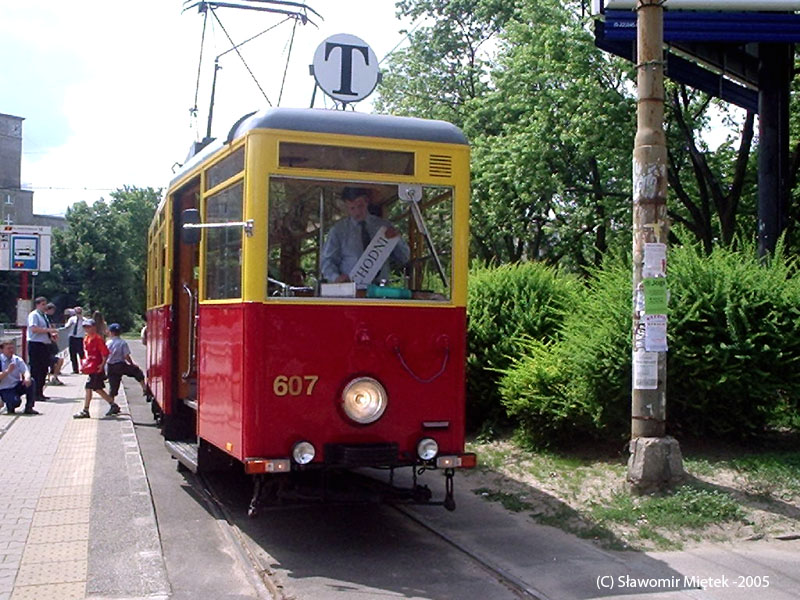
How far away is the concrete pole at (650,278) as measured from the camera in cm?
829

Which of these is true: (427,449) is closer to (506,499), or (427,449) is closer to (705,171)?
(506,499)

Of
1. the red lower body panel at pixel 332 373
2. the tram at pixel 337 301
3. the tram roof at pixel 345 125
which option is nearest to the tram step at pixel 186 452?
the tram at pixel 337 301

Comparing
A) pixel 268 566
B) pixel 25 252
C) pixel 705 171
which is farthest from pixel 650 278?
pixel 25 252

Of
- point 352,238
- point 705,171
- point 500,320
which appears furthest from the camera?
point 705,171

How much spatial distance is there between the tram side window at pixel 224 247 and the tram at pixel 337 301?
24 millimetres

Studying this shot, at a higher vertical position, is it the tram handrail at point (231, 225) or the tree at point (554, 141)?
the tree at point (554, 141)

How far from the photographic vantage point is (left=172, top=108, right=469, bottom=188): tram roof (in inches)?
270

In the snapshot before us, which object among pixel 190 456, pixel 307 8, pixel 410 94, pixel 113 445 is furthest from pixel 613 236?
pixel 190 456

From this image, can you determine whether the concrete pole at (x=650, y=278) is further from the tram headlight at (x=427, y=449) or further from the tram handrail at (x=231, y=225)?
the tram handrail at (x=231, y=225)

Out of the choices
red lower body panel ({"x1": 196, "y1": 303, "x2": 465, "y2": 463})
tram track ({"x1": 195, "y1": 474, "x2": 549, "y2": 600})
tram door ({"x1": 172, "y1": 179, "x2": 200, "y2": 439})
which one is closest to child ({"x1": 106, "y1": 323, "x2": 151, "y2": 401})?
tram door ({"x1": 172, "y1": 179, "x2": 200, "y2": 439})

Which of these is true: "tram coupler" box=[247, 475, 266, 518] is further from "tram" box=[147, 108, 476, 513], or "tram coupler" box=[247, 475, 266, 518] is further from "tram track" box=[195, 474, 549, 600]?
"tram track" box=[195, 474, 549, 600]

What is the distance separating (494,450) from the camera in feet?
36.2

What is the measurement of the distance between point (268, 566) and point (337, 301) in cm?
194

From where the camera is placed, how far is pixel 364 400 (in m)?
6.93
